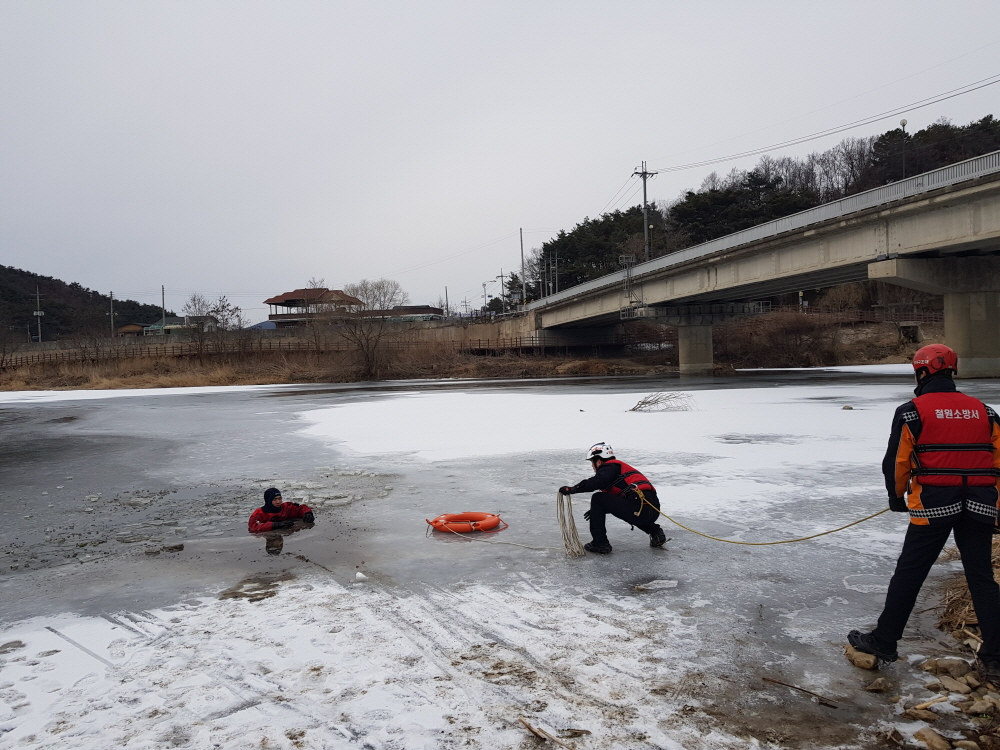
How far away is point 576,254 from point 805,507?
9649 cm

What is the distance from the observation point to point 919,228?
29625mm

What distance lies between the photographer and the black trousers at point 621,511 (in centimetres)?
727

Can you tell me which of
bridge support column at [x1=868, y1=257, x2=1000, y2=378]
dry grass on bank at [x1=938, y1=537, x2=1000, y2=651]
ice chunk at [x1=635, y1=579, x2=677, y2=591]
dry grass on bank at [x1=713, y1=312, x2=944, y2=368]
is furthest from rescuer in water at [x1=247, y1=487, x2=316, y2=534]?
dry grass on bank at [x1=713, y1=312, x2=944, y2=368]

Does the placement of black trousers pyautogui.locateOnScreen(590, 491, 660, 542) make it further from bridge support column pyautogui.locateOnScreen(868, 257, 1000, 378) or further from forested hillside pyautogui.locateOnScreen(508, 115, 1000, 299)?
forested hillside pyautogui.locateOnScreen(508, 115, 1000, 299)

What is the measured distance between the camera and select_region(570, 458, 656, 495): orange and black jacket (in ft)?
23.4

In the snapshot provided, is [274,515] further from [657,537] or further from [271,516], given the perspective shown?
[657,537]

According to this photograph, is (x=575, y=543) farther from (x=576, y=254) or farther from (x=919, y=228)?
(x=576, y=254)

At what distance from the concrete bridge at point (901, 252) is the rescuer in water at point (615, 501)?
26234 mm

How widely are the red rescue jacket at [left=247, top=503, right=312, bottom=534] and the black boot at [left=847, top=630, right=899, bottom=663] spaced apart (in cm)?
663

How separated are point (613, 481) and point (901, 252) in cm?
2918

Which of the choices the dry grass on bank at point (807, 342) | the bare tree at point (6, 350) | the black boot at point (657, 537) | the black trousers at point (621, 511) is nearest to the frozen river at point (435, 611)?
the black boot at point (657, 537)

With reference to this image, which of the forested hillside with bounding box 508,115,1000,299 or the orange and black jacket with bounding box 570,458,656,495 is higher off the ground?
the forested hillside with bounding box 508,115,1000,299

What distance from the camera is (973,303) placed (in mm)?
32125

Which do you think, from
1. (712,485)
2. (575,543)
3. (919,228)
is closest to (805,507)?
(712,485)
